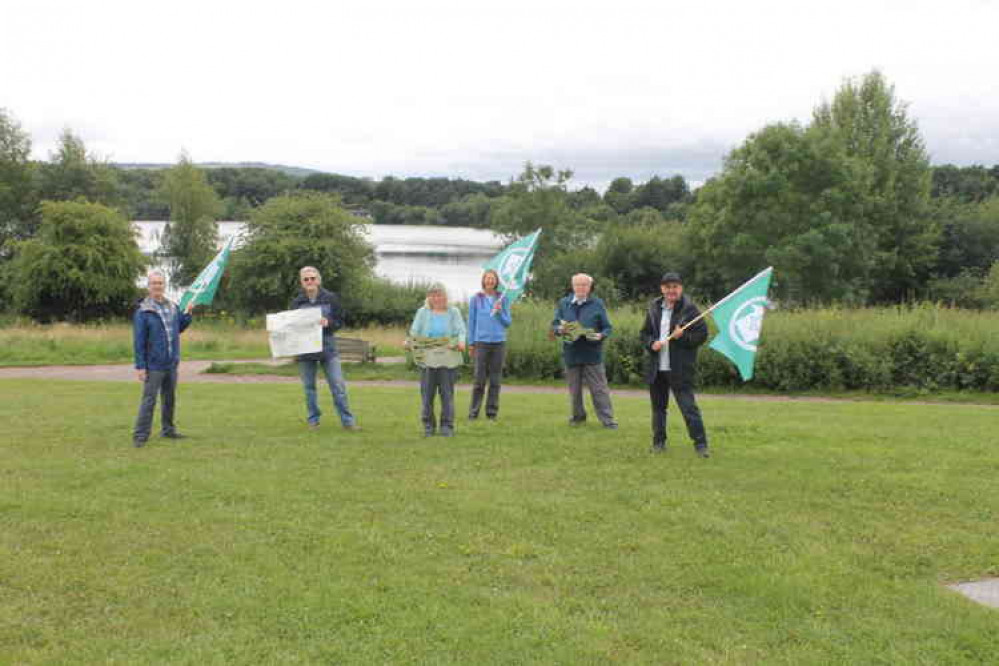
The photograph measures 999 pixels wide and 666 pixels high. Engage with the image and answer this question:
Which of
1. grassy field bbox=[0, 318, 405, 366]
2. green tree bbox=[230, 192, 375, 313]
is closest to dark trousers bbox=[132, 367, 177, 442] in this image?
grassy field bbox=[0, 318, 405, 366]

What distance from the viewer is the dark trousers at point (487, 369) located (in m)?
12.0

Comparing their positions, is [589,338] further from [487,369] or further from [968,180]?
[968,180]

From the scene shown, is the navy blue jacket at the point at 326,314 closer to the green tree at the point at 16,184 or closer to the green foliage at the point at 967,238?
the green foliage at the point at 967,238

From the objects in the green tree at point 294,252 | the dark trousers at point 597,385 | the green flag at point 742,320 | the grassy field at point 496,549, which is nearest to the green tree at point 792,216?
the green tree at point 294,252

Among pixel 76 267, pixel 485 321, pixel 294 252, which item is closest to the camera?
pixel 485 321

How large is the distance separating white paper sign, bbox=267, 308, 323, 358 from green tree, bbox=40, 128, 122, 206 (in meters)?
66.3

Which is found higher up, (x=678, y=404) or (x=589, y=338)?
(x=589, y=338)

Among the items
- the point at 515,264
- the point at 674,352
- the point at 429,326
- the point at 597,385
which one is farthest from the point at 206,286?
the point at 674,352

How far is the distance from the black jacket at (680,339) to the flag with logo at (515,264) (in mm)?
3622

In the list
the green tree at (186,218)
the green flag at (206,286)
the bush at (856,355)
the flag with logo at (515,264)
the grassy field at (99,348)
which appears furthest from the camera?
the green tree at (186,218)

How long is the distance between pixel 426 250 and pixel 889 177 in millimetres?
55351

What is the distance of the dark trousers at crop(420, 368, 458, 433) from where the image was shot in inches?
416

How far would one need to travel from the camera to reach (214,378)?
20.6 meters

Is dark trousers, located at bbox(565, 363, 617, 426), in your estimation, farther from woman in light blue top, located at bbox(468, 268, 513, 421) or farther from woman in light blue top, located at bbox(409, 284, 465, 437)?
woman in light blue top, located at bbox(409, 284, 465, 437)
